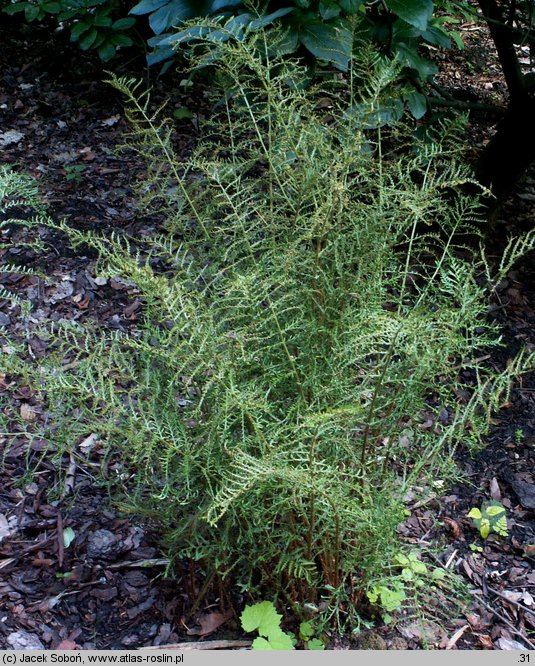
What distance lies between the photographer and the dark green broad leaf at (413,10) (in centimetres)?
292

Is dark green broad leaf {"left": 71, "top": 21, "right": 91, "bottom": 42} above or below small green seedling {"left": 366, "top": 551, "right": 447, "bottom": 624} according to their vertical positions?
above

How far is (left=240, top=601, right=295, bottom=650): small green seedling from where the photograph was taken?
78.3 inches

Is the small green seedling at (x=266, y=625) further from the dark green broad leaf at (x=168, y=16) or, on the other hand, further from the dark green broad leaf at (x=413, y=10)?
the dark green broad leaf at (x=168, y=16)

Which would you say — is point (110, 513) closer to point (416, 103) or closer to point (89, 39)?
point (416, 103)

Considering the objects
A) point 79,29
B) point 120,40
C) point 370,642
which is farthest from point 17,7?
point 370,642

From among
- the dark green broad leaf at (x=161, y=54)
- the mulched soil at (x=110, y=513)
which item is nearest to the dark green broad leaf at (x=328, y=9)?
the dark green broad leaf at (x=161, y=54)

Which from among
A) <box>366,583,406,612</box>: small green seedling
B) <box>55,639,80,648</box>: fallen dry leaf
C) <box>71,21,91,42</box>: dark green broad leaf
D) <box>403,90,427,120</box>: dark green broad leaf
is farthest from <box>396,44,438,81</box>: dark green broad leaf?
<box>55,639,80,648</box>: fallen dry leaf

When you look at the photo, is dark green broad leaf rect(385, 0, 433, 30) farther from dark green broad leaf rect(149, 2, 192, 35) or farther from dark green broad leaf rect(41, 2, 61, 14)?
dark green broad leaf rect(41, 2, 61, 14)

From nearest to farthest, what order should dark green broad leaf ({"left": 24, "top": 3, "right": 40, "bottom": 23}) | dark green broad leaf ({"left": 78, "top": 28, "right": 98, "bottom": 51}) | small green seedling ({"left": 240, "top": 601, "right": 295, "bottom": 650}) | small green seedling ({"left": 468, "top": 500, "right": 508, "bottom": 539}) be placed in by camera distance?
small green seedling ({"left": 240, "top": 601, "right": 295, "bottom": 650}) < small green seedling ({"left": 468, "top": 500, "right": 508, "bottom": 539}) < dark green broad leaf ({"left": 78, "top": 28, "right": 98, "bottom": 51}) < dark green broad leaf ({"left": 24, "top": 3, "right": 40, "bottom": 23})

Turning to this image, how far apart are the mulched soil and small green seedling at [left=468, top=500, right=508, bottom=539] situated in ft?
0.13

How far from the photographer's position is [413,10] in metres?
2.94

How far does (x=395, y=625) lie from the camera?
2.27 meters

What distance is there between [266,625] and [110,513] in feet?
2.51

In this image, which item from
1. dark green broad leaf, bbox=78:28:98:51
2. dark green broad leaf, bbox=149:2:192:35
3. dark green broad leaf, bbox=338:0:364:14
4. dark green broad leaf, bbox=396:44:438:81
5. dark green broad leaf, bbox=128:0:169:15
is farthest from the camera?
dark green broad leaf, bbox=78:28:98:51
